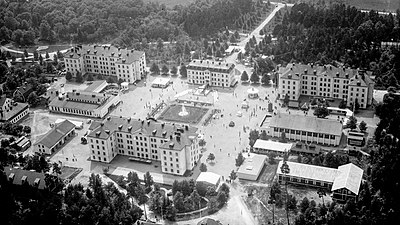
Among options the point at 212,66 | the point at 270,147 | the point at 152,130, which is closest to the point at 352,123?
the point at 270,147

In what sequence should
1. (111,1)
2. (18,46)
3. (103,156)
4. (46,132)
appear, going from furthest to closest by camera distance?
(111,1)
(18,46)
(46,132)
(103,156)

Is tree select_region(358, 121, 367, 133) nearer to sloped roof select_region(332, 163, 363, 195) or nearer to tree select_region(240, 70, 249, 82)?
sloped roof select_region(332, 163, 363, 195)

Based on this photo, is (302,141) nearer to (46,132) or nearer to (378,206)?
(378,206)

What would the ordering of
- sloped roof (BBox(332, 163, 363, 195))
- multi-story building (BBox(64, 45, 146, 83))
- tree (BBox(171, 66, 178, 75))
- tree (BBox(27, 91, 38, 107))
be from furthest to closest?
tree (BBox(171, 66, 178, 75)) → multi-story building (BBox(64, 45, 146, 83)) → tree (BBox(27, 91, 38, 107)) → sloped roof (BBox(332, 163, 363, 195))

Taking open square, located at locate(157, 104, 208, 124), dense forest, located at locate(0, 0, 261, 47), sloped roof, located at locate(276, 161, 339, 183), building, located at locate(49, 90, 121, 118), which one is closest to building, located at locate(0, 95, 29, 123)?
building, located at locate(49, 90, 121, 118)

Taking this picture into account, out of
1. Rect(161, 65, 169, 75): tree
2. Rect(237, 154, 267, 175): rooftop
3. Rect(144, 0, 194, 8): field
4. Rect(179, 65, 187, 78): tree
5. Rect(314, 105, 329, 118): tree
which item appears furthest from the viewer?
Rect(144, 0, 194, 8): field

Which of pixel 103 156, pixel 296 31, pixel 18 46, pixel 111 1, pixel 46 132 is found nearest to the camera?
pixel 103 156

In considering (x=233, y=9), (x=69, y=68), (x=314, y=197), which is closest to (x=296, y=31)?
(x=233, y=9)
